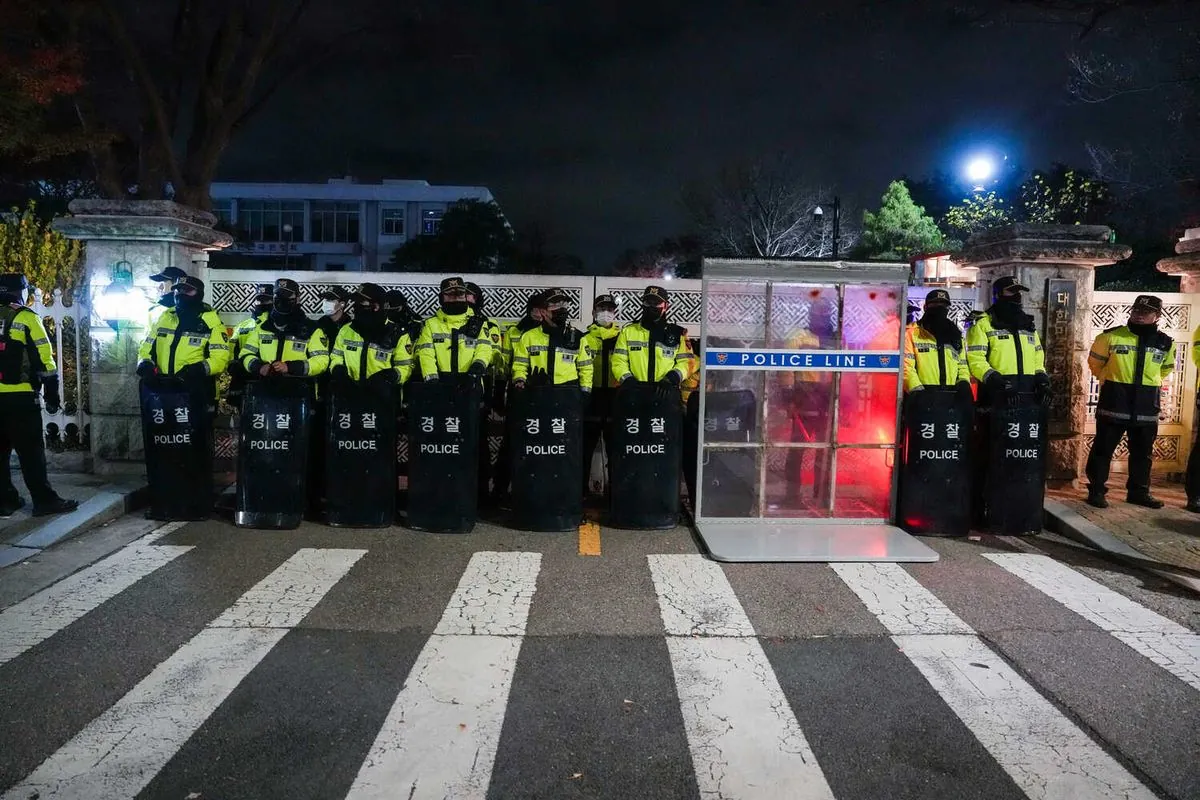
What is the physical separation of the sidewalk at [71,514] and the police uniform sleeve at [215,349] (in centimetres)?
156

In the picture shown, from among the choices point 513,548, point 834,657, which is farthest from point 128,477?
point 834,657

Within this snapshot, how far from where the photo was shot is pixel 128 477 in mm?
8984

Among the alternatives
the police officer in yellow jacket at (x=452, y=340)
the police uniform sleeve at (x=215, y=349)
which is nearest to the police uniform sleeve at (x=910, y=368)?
the police officer in yellow jacket at (x=452, y=340)

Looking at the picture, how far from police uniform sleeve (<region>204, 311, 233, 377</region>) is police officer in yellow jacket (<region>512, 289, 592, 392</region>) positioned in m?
2.61

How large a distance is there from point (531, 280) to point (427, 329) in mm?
2214

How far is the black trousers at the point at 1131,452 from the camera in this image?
8570mm

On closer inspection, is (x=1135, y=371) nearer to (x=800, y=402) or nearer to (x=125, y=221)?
(x=800, y=402)

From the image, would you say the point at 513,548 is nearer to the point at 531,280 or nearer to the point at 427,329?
the point at 427,329

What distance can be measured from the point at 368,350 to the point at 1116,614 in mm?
6078

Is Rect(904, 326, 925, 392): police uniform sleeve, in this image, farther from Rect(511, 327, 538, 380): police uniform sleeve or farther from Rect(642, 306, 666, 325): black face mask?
Rect(511, 327, 538, 380): police uniform sleeve

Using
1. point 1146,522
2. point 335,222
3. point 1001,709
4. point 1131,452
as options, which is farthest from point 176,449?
point 335,222

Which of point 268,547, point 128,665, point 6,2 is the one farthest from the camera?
point 6,2

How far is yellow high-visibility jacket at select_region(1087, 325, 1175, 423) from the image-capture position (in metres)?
8.41

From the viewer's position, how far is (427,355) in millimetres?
7539
